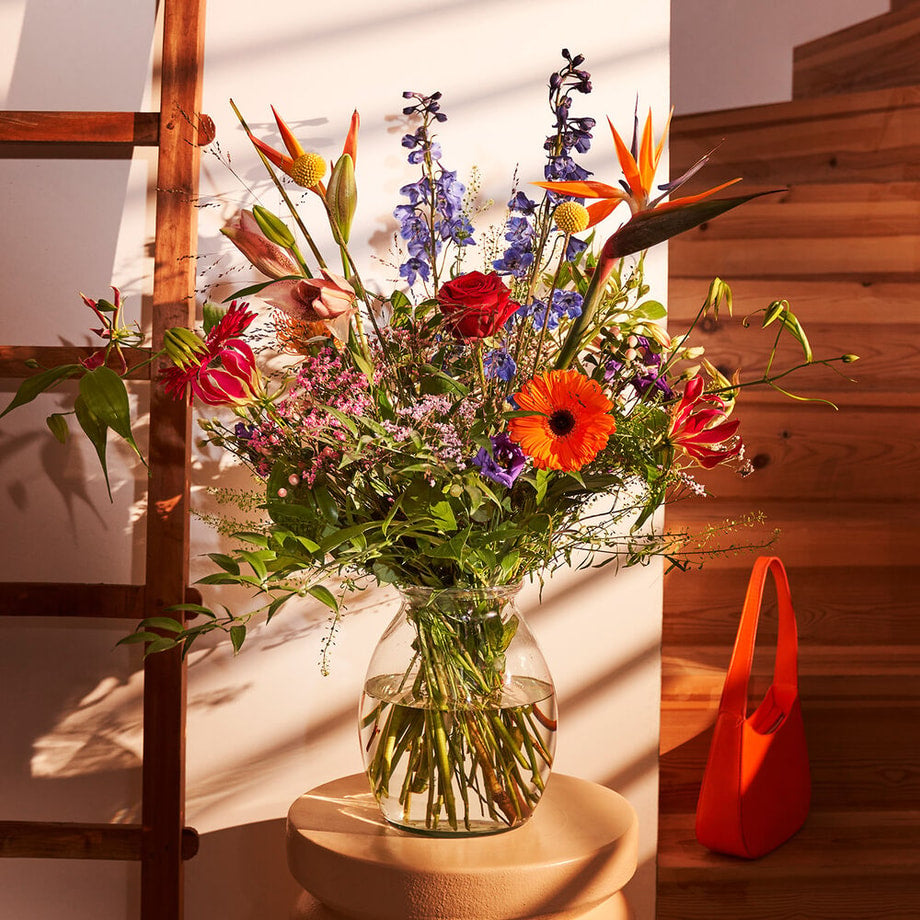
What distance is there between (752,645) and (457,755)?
0.58 m

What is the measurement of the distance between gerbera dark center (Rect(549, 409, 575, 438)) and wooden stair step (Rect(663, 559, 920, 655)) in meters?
0.99

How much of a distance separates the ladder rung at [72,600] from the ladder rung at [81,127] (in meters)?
0.58

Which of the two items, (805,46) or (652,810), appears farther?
(805,46)

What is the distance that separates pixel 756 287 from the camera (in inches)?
73.4

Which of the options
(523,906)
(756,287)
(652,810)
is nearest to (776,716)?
(652,810)

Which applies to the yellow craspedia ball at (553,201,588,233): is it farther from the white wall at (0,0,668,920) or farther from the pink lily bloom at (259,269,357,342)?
the white wall at (0,0,668,920)

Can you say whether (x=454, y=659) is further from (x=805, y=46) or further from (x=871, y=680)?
(x=805, y=46)

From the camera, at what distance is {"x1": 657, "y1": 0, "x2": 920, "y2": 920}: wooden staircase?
1.75 meters

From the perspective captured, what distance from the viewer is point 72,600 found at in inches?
50.4


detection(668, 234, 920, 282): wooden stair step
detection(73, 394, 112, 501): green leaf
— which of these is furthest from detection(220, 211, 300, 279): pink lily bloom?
detection(668, 234, 920, 282): wooden stair step

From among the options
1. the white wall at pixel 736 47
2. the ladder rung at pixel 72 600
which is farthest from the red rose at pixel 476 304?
the white wall at pixel 736 47

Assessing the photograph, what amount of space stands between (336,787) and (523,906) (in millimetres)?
306

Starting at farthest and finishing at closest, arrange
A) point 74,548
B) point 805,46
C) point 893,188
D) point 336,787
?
point 805,46 < point 893,188 < point 74,548 < point 336,787

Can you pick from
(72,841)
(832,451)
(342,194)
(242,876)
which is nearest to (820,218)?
(832,451)
